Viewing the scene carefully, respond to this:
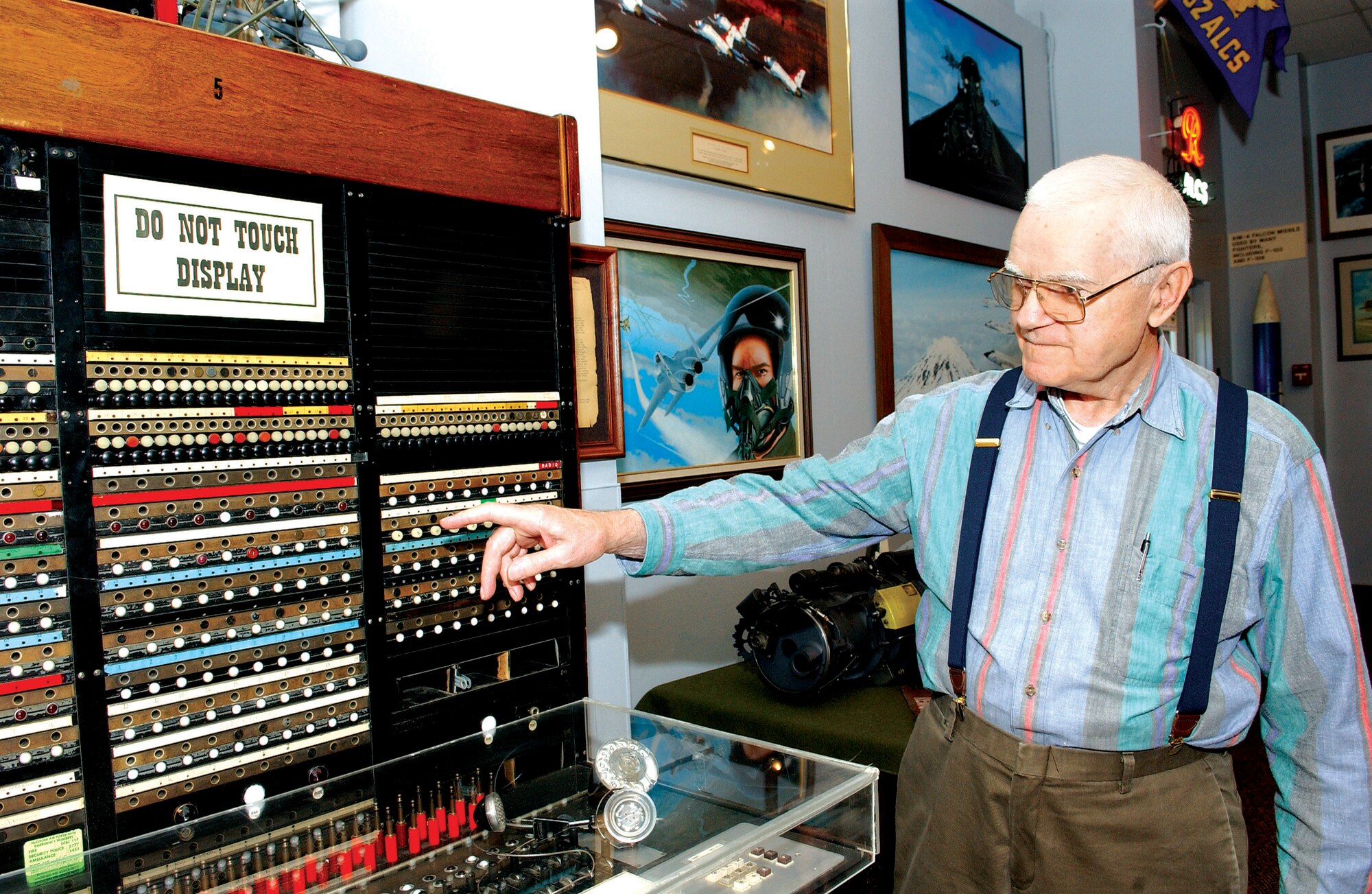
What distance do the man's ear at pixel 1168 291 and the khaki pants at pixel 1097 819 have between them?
25.1 inches

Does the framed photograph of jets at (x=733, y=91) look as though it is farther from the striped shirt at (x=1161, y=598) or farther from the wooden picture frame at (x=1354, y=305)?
the wooden picture frame at (x=1354, y=305)

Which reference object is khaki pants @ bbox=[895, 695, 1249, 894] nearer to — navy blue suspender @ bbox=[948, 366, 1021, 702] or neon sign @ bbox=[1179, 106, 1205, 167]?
navy blue suspender @ bbox=[948, 366, 1021, 702]

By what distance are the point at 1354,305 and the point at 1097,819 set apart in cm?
726

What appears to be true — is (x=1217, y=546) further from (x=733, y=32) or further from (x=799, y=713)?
(x=733, y=32)

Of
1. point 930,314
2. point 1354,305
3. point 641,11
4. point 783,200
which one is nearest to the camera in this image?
point 641,11

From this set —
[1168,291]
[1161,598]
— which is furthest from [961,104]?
[1161,598]

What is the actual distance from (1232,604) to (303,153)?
1531 mm

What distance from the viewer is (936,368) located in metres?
4.29

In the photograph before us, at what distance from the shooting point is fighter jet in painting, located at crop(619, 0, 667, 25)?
2.86 m

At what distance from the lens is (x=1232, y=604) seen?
1384 mm

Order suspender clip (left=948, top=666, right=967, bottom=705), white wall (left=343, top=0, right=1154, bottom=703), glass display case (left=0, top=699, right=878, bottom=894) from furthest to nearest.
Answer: white wall (left=343, top=0, right=1154, bottom=703), suspender clip (left=948, top=666, right=967, bottom=705), glass display case (left=0, top=699, right=878, bottom=894)

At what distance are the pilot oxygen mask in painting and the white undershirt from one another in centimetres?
182

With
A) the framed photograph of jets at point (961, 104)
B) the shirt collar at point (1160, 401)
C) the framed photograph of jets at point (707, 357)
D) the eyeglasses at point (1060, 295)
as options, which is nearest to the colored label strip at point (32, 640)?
the eyeglasses at point (1060, 295)

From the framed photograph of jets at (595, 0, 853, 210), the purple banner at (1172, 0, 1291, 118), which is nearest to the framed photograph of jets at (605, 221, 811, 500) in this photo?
the framed photograph of jets at (595, 0, 853, 210)
